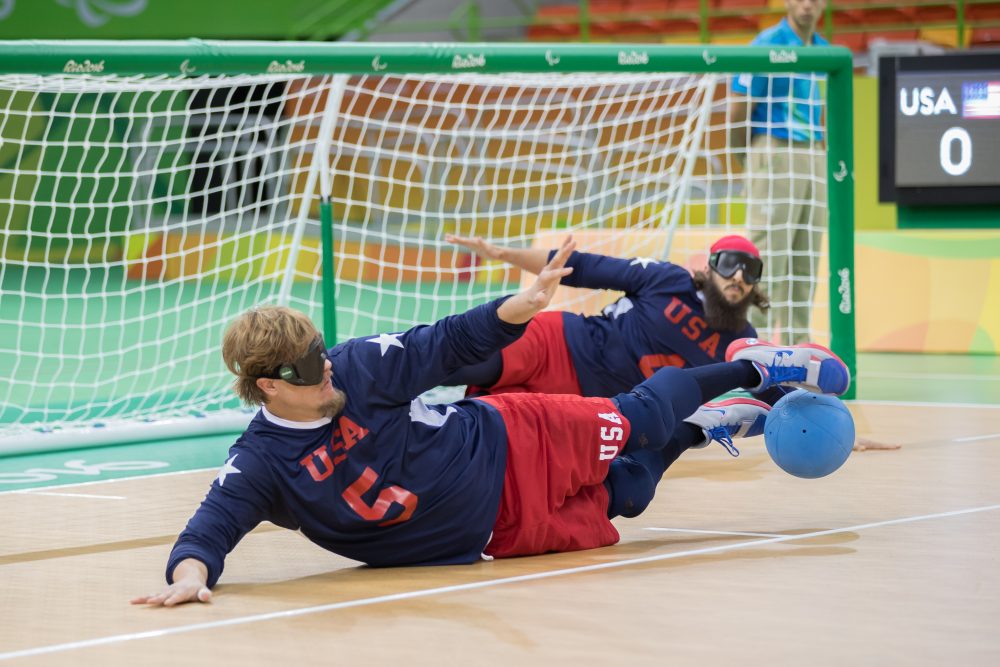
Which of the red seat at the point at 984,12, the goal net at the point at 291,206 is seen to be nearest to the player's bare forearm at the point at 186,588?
the goal net at the point at 291,206

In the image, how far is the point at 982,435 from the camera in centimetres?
648

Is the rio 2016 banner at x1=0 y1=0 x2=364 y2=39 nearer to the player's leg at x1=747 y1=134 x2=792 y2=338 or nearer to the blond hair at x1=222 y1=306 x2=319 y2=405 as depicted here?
the player's leg at x1=747 y1=134 x2=792 y2=338

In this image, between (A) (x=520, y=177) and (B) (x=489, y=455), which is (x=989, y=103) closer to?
(B) (x=489, y=455)

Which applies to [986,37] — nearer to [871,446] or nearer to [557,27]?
[557,27]

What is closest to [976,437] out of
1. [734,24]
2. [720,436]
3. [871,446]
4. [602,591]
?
[871,446]

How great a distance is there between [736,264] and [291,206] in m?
3.95

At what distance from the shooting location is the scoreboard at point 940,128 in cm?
948

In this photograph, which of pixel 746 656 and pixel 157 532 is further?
pixel 157 532

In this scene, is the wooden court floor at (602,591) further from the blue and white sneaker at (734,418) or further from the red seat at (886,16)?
the red seat at (886,16)

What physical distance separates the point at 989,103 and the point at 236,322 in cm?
707

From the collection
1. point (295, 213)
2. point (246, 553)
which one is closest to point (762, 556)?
point (246, 553)

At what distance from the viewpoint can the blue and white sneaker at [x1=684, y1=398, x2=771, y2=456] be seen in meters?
5.16

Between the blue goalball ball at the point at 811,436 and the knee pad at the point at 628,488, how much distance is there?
53cm

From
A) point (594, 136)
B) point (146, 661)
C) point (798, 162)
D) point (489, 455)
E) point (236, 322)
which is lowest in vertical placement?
point (146, 661)
